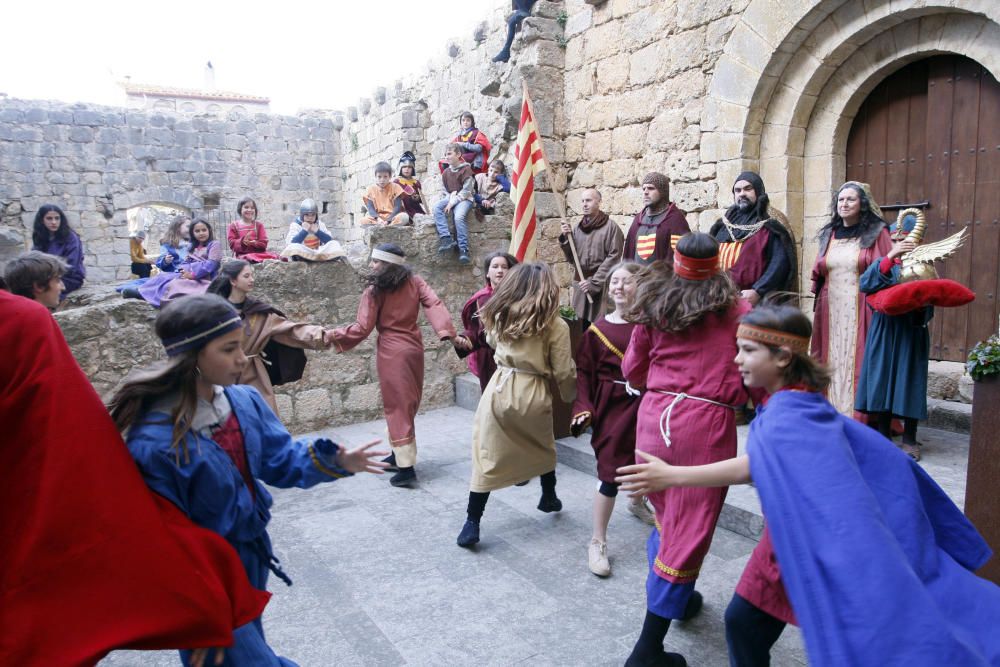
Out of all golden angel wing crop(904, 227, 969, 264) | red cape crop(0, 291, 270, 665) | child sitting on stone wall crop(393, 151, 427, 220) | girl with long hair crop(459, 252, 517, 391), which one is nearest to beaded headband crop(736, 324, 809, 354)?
red cape crop(0, 291, 270, 665)

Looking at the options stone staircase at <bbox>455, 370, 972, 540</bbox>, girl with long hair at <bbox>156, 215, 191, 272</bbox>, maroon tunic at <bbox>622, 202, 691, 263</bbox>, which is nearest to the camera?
stone staircase at <bbox>455, 370, 972, 540</bbox>

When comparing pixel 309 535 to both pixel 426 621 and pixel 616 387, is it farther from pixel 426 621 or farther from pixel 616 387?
pixel 616 387

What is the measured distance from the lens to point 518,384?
4051 millimetres

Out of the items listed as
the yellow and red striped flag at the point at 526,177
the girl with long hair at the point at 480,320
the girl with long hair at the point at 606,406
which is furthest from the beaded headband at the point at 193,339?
the yellow and red striped flag at the point at 526,177

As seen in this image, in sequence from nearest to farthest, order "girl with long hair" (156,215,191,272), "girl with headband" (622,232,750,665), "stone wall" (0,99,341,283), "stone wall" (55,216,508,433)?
"girl with headband" (622,232,750,665), "stone wall" (55,216,508,433), "girl with long hair" (156,215,191,272), "stone wall" (0,99,341,283)

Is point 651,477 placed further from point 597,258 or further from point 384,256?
point 597,258

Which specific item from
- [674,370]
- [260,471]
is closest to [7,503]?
[260,471]

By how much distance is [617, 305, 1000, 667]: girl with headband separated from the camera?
155 centimetres

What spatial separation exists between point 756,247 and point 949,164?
1624 millimetres

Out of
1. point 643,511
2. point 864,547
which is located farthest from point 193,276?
point 864,547

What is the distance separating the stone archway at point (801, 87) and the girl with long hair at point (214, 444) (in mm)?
5181

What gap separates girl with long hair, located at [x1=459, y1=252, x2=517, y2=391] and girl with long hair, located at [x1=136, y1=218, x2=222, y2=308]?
2.16 m

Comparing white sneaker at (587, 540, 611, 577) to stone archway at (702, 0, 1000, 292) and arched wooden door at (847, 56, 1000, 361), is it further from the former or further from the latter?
stone archway at (702, 0, 1000, 292)

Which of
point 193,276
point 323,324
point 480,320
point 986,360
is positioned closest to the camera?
point 986,360
